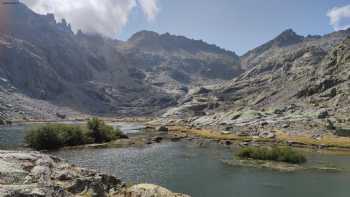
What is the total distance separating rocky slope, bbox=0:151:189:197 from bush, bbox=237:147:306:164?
71595 mm

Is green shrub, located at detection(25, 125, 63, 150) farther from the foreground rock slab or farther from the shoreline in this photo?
the foreground rock slab

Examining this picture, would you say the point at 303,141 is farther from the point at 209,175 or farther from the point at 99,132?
the point at 209,175

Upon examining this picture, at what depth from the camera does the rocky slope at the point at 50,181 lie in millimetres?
17345

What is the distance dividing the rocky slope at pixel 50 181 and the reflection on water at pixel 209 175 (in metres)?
33.5

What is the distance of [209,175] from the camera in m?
78.8

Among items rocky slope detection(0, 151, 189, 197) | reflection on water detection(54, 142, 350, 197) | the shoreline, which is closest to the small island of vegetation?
reflection on water detection(54, 142, 350, 197)

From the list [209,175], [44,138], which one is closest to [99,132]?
[44,138]

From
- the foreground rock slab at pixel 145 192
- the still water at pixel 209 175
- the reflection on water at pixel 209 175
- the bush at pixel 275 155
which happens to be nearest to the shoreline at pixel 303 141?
the still water at pixel 209 175

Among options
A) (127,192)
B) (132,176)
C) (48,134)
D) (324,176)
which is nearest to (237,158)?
(324,176)

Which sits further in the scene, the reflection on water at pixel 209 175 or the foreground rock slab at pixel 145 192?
the reflection on water at pixel 209 175

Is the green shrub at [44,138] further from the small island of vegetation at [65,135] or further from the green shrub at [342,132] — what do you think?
the green shrub at [342,132]

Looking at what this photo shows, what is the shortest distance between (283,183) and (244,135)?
93.7 metres

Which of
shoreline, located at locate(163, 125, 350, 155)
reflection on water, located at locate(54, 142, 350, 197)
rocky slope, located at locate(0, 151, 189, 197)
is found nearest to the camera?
rocky slope, located at locate(0, 151, 189, 197)

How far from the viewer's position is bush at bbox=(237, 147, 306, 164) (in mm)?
97125
